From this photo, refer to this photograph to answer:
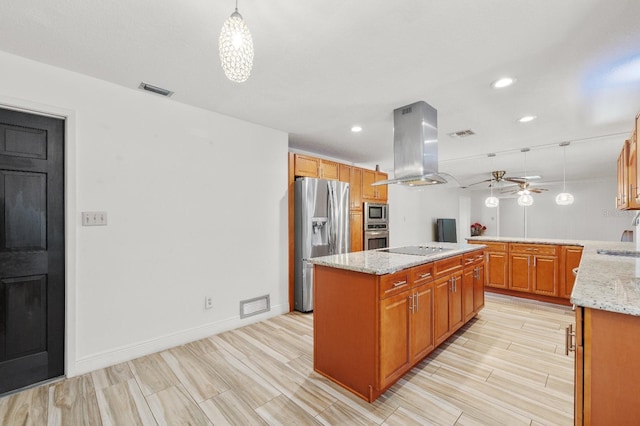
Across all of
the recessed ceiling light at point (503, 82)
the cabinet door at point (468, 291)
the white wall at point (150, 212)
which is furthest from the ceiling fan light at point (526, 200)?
the white wall at point (150, 212)

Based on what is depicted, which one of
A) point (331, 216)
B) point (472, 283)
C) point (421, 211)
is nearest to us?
point (472, 283)

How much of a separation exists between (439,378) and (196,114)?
3285 mm

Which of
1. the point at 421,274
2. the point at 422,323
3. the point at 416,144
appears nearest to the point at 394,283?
the point at 421,274

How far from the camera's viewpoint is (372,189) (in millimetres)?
4879

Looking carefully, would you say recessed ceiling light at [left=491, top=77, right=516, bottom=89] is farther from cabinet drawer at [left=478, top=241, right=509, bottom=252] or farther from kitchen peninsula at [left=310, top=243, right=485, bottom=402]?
cabinet drawer at [left=478, top=241, right=509, bottom=252]

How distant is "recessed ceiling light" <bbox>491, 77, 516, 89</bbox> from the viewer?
232cm

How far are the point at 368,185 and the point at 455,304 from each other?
8.23ft

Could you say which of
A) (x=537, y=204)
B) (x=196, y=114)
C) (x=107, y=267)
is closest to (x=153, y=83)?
(x=196, y=114)

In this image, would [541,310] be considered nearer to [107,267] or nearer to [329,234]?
[329,234]

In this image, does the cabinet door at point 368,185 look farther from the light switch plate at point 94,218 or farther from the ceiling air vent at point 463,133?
the light switch plate at point 94,218

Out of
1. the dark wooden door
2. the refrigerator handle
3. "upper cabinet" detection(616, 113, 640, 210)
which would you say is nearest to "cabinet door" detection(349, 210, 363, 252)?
the refrigerator handle

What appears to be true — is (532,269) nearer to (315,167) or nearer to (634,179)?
(634,179)

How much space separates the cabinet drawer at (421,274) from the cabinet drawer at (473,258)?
81cm

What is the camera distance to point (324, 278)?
2223mm
